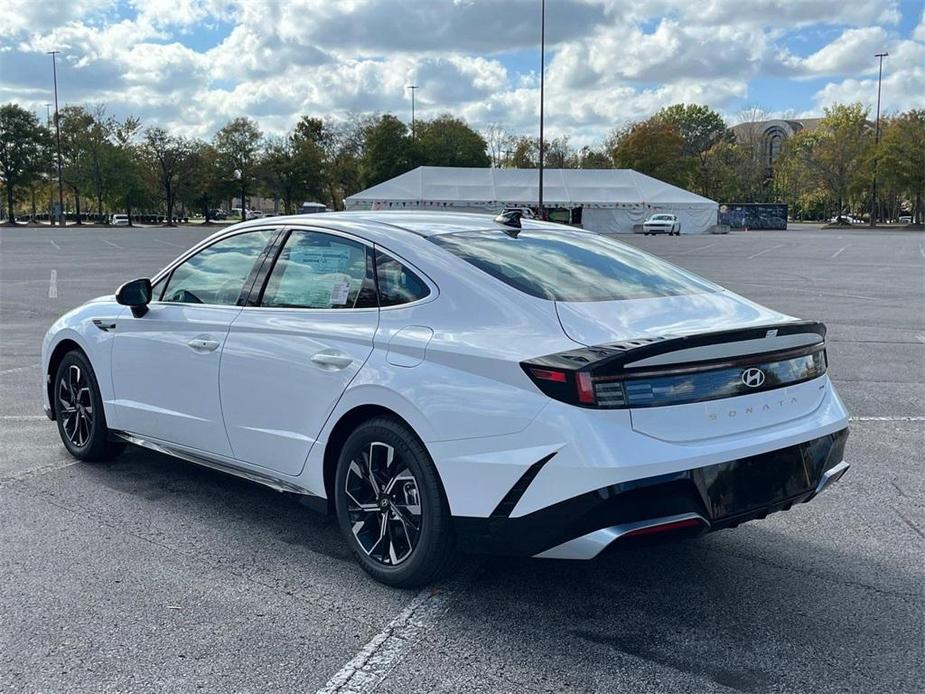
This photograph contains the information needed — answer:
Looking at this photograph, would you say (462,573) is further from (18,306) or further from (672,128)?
(672,128)

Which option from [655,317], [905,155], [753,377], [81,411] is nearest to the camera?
[753,377]

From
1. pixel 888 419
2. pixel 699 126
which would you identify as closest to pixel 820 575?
pixel 888 419

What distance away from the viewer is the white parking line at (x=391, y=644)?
2.97m


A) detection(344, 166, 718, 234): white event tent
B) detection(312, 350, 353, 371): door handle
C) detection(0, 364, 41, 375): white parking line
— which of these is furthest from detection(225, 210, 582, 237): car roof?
detection(344, 166, 718, 234): white event tent

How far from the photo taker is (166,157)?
91250 mm

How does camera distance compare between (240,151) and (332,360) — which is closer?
(332,360)

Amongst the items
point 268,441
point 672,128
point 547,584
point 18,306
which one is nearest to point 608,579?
point 547,584

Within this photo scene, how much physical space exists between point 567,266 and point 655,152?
8806 cm

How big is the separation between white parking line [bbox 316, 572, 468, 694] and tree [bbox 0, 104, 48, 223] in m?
90.5

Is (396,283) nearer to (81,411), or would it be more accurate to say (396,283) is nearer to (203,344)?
(203,344)

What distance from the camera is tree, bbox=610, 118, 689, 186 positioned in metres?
87.8

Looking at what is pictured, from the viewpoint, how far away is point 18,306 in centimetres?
1438

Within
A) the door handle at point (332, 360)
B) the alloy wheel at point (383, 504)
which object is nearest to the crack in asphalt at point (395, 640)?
the alloy wheel at point (383, 504)

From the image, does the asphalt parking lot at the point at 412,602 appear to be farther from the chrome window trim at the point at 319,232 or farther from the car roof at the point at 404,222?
the car roof at the point at 404,222
